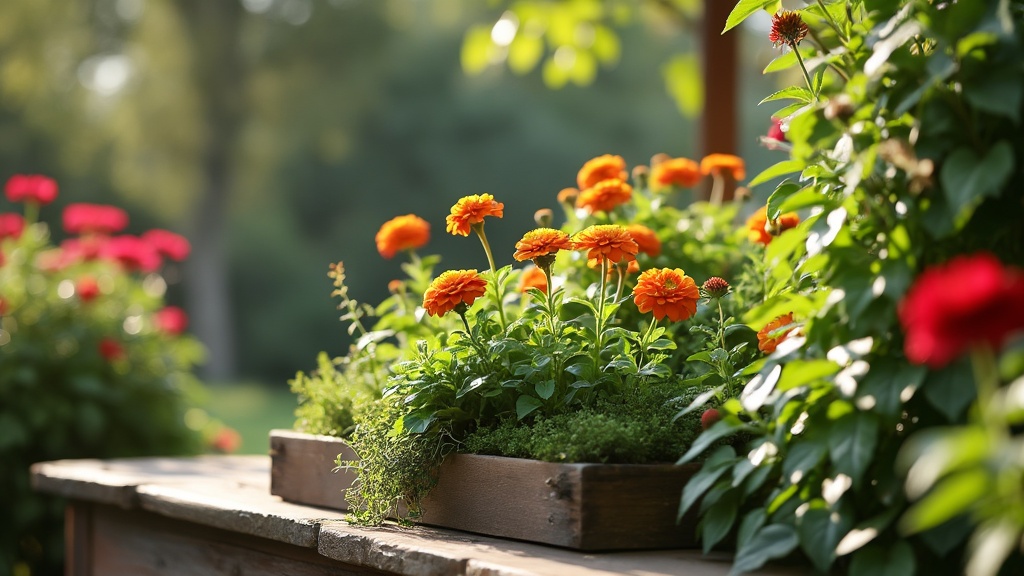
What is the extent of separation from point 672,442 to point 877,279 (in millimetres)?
463

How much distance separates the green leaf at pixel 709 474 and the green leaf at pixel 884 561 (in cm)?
19

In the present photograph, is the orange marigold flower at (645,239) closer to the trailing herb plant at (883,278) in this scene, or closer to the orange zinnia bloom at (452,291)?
the orange zinnia bloom at (452,291)

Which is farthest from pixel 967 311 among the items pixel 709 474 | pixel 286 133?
pixel 286 133

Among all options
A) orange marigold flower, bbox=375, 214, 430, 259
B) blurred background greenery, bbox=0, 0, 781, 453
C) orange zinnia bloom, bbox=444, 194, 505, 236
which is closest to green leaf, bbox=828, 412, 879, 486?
orange zinnia bloom, bbox=444, 194, 505, 236

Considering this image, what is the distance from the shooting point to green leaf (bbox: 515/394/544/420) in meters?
1.45

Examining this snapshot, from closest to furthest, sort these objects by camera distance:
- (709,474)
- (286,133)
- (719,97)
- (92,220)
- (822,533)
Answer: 1. (822,533)
2. (709,474)
3. (719,97)
4. (92,220)
5. (286,133)

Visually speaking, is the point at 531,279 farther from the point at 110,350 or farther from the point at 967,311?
the point at 110,350

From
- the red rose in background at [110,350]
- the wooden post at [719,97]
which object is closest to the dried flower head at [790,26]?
the wooden post at [719,97]

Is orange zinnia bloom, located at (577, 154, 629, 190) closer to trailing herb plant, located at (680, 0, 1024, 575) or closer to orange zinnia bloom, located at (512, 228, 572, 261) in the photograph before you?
orange zinnia bloom, located at (512, 228, 572, 261)

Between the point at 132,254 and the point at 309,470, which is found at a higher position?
the point at 132,254

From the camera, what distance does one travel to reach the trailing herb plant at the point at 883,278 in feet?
3.23

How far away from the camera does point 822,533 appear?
1.07m

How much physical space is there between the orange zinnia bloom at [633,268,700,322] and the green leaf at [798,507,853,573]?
1.44ft

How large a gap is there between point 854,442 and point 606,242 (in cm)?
52
